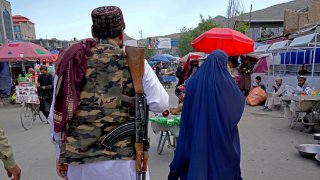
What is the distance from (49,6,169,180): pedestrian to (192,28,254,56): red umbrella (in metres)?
6.47

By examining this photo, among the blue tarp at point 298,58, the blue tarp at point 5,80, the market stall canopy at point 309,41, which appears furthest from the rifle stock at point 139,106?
the blue tarp at point 5,80

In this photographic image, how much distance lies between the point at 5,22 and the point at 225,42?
13950 mm

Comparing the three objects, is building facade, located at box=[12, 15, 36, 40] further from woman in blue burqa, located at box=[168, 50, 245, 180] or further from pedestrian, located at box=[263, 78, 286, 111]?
woman in blue burqa, located at box=[168, 50, 245, 180]

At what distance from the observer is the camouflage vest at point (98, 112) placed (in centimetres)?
158

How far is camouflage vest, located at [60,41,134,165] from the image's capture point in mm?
1577

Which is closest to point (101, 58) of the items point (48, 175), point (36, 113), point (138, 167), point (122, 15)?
point (122, 15)

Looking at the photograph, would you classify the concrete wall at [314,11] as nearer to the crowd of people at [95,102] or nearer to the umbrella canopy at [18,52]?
the umbrella canopy at [18,52]

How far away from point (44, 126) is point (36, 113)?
0.51 m

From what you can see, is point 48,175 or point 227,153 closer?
point 227,153

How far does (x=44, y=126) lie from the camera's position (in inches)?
297

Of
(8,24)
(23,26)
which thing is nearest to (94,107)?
(8,24)

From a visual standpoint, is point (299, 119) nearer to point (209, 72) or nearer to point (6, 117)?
point (209, 72)

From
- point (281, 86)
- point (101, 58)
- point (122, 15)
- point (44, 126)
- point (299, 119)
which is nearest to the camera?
point (101, 58)

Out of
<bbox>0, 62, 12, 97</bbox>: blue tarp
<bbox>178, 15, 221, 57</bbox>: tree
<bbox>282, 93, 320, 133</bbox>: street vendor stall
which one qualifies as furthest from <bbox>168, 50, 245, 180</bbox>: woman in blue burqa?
<bbox>178, 15, 221, 57</bbox>: tree
